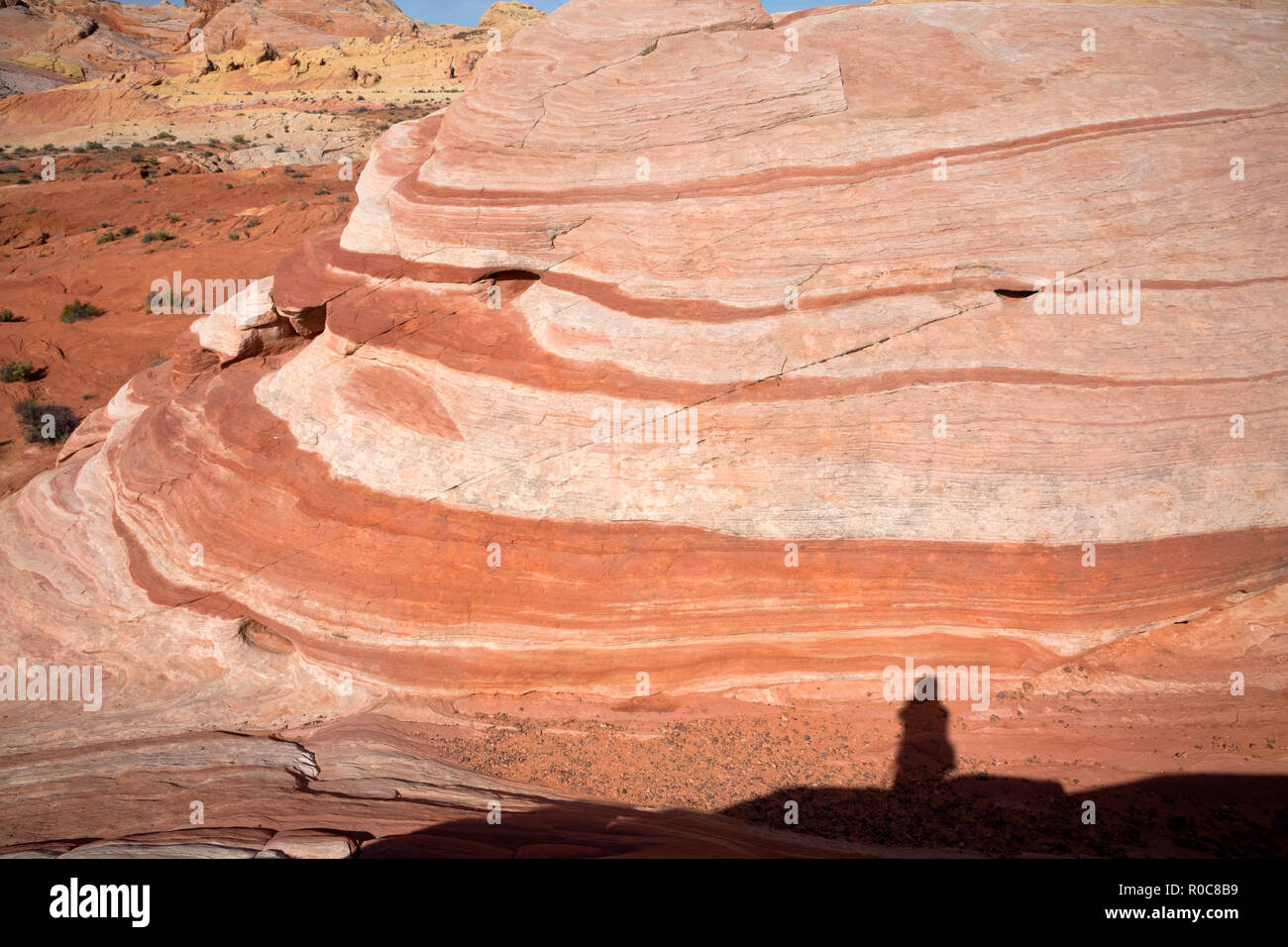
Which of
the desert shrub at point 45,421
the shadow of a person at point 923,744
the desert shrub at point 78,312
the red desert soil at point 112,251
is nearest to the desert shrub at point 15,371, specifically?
the red desert soil at point 112,251

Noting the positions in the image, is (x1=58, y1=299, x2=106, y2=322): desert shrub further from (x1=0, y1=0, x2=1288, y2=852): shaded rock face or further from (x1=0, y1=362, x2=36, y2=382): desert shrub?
(x1=0, y1=0, x2=1288, y2=852): shaded rock face

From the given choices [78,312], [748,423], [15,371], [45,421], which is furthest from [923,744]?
[78,312]

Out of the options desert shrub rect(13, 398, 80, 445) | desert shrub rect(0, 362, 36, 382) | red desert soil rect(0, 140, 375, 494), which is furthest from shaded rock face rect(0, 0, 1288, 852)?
desert shrub rect(0, 362, 36, 382)

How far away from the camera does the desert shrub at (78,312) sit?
62.8ft

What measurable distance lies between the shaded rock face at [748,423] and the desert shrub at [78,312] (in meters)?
13.6

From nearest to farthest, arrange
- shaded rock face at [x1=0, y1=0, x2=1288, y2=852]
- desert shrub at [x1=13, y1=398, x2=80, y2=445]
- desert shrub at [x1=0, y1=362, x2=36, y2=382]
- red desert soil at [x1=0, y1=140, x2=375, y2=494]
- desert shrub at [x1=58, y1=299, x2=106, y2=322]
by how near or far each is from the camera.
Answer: shaded rock face at [x1=0, y1=0, x2=1288, y2=852] < desert shrub at [x1=13, y1=398, x2=80, y2=445] < desert shrub at [x1=0, y1=362, x2=36, y2=382] < red desert soil at [x1=0, y1=140, x2=375, y2=494] < desert shrub at [x1=58, y1=299, x2=106, y2=322]

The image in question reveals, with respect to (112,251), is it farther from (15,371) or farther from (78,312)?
(15,371)

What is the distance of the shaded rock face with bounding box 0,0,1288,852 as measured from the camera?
6.79 metres

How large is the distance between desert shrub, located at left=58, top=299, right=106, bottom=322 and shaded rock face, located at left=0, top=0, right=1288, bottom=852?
44.8ft

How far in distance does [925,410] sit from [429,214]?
548 cm

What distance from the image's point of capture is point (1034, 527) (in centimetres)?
674

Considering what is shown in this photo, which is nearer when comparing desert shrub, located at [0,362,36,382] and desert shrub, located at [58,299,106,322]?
desert shrub, located at [0,362,36,382]

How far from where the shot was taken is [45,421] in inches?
563
